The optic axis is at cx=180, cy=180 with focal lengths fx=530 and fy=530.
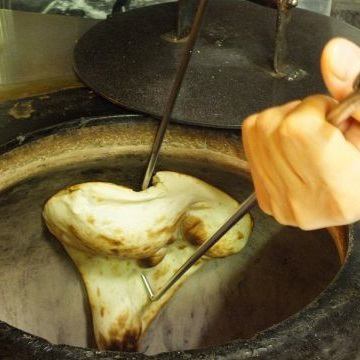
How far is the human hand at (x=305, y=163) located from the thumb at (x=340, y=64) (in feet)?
0.04

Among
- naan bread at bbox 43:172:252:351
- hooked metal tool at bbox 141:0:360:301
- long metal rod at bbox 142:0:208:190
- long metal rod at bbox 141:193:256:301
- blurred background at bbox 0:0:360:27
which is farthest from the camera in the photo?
blurred background at bbox 0:0:360:27

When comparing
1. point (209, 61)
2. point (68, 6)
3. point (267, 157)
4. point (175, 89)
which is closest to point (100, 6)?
point (68, 6)

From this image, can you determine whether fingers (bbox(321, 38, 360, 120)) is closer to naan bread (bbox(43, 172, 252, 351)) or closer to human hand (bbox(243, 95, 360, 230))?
human hand (bbox(243, 95, 360, 230))

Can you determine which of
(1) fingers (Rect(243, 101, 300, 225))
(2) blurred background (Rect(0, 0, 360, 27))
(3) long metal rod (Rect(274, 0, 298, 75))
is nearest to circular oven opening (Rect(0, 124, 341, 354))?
(3) long metal rod (Rect(274, 0, 298, 75))

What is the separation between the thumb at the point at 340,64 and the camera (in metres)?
0.48

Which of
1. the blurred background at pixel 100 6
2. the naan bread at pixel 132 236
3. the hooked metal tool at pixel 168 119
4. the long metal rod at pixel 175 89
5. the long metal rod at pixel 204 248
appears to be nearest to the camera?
the hooked metal tool at pixel 168 119

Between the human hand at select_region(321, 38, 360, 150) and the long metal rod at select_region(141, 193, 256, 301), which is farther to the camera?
the long metal rod at select_region(141, 193, 256, 301)

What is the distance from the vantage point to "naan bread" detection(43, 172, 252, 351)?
1146 mm

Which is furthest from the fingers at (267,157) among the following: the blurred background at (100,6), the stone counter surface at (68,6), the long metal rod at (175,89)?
the stone counter surface at (68,6)

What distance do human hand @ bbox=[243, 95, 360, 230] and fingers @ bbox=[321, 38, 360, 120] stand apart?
1cm

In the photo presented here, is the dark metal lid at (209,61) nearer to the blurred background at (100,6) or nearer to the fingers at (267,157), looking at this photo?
the fingers at (267,157)

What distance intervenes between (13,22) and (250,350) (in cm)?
143

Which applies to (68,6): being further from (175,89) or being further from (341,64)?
(341,64)

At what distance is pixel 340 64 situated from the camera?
0.48 metres
